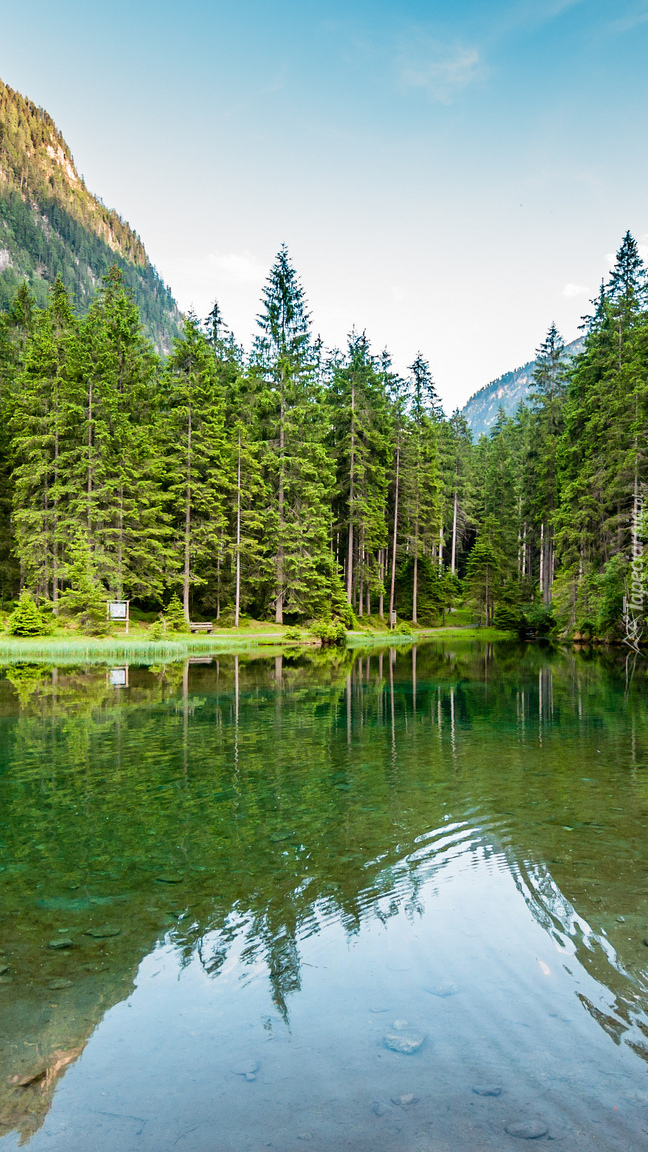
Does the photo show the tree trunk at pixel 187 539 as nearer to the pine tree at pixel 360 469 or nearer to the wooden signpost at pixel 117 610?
the wooden signpost at pixel 117 610

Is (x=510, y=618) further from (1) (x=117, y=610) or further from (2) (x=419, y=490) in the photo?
(1) (x=117, y=610)

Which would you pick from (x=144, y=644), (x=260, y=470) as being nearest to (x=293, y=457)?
(x=260, y=470)

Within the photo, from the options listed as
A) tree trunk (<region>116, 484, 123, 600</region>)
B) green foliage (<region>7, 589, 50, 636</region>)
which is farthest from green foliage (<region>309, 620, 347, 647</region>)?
green foliage (<region>7, 589, 50, 636</region>)

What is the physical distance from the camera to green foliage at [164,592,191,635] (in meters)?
34.7

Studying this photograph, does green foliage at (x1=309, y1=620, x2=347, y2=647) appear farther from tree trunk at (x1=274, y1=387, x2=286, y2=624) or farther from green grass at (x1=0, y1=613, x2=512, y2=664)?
tree trunk at (x1=274, y1=387, x2=286, y2=624)

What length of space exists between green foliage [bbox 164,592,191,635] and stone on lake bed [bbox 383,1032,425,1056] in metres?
31.7

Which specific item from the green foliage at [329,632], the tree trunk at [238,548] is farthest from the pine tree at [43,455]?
the green foliage at [329,632]

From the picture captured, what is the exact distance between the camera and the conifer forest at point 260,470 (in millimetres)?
36219

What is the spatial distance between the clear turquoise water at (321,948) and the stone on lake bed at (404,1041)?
0.05m

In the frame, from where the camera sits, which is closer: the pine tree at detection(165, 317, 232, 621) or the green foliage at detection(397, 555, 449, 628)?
the pine tree at detection(165, 317, 232, 621)

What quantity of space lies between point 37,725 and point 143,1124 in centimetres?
1117

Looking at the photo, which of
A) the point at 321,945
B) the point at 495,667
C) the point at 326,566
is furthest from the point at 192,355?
the point at 321,945

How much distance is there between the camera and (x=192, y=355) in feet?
131

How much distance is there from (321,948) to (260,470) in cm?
4000
